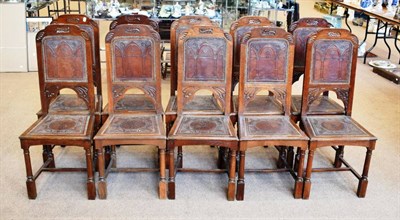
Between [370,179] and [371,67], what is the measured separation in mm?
3587

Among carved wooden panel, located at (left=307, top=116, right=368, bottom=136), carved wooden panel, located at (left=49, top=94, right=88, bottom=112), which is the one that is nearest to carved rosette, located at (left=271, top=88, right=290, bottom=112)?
carved wooden panel, located at (left=307, top=116, right=368, bottom=136)

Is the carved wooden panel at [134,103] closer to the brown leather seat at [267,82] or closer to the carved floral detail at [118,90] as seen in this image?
the carved floral detail at [118,90]

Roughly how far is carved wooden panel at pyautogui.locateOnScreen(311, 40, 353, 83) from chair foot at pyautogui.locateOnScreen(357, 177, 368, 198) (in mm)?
678

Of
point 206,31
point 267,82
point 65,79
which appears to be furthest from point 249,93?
point 65,79

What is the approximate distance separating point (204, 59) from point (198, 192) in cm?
89

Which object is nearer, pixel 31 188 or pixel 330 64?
pixel 31 188

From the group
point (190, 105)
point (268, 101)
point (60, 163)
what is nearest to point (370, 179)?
point (268, 101)

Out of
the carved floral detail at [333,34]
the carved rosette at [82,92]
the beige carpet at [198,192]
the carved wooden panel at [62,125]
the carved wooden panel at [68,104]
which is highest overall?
the carved floral detail at [333,34]

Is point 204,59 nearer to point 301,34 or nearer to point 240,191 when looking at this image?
point 240,191

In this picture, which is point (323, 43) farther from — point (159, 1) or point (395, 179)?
point (159, 1)

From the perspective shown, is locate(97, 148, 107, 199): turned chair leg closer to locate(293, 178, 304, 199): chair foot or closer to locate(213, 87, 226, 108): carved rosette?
locate(213, 87, 226, 108): carved rosette

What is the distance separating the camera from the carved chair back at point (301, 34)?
3.65 m

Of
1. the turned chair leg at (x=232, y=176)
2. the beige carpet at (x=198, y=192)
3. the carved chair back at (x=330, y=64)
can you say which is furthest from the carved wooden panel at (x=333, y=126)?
the turned chair leg at (x=232, y=176)

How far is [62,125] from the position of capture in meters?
2.97
